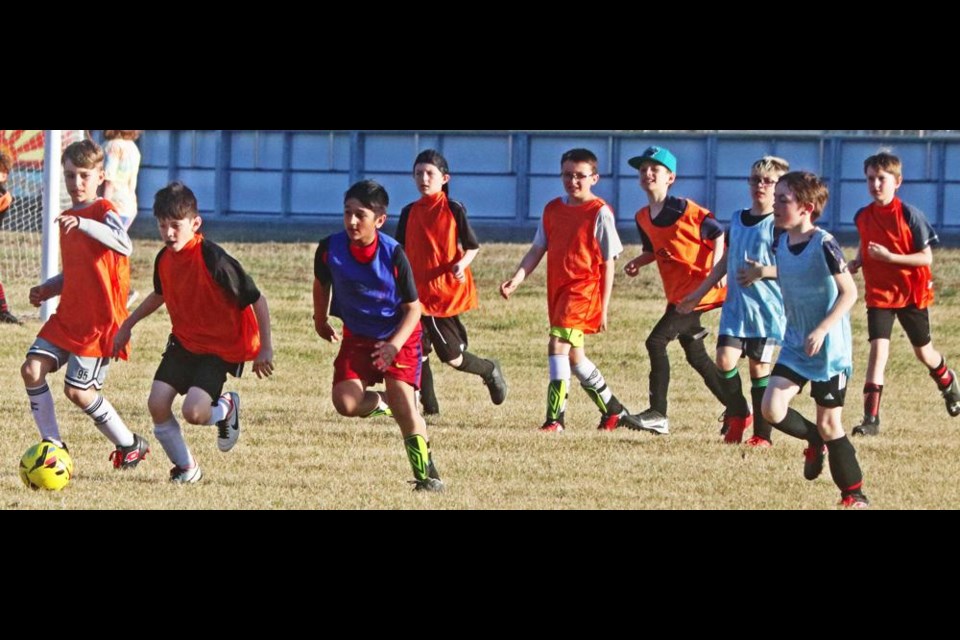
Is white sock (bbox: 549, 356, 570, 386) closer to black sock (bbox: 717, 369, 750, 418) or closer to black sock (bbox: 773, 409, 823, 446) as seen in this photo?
black sock (bbox: 717, 369, 750, 418)

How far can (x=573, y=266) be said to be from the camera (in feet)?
31.9

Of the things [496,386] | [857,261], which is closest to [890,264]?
[857,261]

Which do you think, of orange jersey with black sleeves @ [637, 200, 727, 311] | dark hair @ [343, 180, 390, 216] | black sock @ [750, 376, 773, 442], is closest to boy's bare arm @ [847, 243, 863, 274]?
orange jersey with black sleeves @ [637, 200, 727, 311]

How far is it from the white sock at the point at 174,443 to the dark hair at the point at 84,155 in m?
1.35

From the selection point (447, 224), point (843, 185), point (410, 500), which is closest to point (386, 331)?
point (410, 500)

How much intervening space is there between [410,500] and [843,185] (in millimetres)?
3372

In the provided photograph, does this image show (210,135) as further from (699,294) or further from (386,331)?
(699,294)

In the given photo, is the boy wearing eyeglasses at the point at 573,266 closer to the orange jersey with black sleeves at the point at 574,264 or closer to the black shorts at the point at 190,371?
the orange jersey with black sleeves at the point at 574,264

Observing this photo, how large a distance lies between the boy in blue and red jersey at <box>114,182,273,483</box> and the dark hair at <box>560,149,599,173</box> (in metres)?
2.07

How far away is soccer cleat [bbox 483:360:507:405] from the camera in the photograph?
1045cm

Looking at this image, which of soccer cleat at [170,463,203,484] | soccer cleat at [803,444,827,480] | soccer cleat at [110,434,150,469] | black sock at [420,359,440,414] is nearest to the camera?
soccer cleat at [803,444,827,480]

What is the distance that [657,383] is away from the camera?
33.1ft

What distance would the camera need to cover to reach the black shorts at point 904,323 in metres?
9.93

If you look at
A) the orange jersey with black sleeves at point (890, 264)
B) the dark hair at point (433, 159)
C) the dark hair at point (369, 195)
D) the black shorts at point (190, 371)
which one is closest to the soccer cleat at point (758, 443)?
the orange jersey with black sleeves at point (890, 264)
